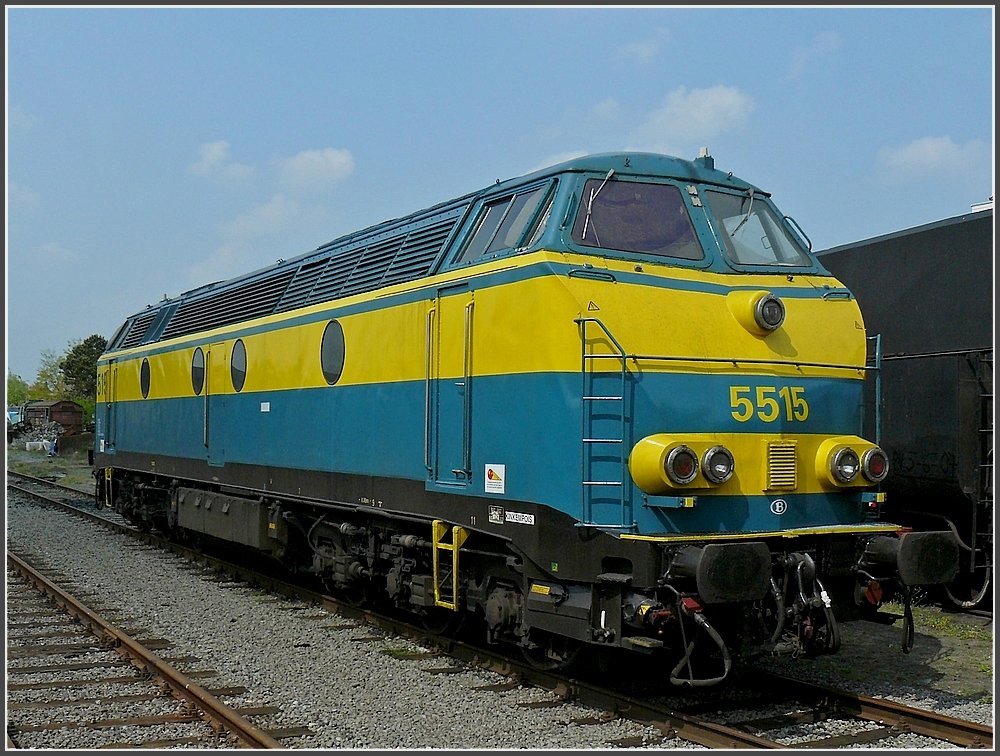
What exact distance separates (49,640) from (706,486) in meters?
7.10

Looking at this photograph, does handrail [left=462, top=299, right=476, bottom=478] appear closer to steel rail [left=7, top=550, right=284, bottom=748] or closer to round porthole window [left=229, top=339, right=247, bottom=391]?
steel rail [left=7, top=550, right=284, bottom=748]

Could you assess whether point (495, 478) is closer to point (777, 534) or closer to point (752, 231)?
point (777, 534)

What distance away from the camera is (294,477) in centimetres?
1117

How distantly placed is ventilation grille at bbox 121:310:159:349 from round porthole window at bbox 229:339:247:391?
5.38 meters

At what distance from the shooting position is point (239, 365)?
1291 centimetres

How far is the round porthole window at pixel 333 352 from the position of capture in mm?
10156

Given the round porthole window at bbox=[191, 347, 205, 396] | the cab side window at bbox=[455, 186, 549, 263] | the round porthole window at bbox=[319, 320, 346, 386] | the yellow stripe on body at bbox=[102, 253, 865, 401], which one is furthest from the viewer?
the round porthole window at bbox=[191, 347, 205, 396]

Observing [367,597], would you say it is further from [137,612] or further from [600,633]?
[600,633]

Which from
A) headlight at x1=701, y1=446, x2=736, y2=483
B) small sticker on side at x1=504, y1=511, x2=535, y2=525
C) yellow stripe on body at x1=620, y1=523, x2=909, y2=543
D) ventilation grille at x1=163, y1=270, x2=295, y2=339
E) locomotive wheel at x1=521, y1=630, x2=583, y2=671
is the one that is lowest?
locomotive wheel at x1=521, y1=630, x2=583, y2=671

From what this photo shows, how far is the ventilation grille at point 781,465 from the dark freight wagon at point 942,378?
3.86 m

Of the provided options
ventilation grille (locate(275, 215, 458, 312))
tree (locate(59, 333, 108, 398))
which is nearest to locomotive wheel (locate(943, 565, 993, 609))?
ventilation grille (locate(275, 215, 458, 312))

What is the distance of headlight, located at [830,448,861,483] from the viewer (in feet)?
24.2

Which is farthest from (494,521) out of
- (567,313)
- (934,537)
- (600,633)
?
(934,537)

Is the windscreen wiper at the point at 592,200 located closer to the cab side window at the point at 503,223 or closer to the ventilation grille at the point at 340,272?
the cab side window at the point at 503,223
